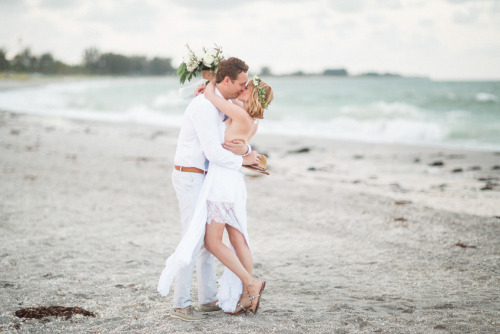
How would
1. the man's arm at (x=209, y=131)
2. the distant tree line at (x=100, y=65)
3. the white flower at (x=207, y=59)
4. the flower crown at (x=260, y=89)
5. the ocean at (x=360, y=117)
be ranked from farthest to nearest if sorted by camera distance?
the distant tree line at (x=100, y=65) < the ocean at (x=360, y=117) < the white flower at (x=207, y=59) < the flower crown at (x=260, y=89) < the man's arm at (x=209, y=131)

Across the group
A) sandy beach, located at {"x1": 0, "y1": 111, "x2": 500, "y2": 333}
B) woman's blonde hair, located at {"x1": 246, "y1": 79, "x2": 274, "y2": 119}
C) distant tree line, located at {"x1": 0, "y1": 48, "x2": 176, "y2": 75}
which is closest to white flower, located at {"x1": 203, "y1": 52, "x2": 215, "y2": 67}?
woman's blonde hair, located at {"x1": 246, "y1": 79, "x2": 274, "y2": 119}

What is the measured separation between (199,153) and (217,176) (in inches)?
9.2

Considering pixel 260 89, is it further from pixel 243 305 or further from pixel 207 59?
pixel 243 305

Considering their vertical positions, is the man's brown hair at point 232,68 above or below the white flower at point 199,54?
below

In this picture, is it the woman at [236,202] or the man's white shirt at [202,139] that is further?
the woman at [236,202]

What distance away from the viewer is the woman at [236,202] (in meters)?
3.57

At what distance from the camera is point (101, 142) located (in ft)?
48.0

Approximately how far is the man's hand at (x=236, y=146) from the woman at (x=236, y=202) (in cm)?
3

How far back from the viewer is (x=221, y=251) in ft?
11.9

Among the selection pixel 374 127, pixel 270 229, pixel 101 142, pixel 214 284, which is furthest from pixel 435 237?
pixel 374 127

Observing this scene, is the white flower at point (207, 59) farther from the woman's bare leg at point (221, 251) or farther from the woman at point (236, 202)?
the woman's bare leg at point (221, 251)

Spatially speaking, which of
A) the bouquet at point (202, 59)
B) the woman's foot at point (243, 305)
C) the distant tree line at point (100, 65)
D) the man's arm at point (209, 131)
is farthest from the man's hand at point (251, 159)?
the distant tree line at point (100, 65)

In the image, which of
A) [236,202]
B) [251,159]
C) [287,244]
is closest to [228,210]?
[236,202]

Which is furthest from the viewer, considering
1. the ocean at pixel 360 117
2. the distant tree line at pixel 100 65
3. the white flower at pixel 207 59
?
the distant tree line at pixel 100 65
